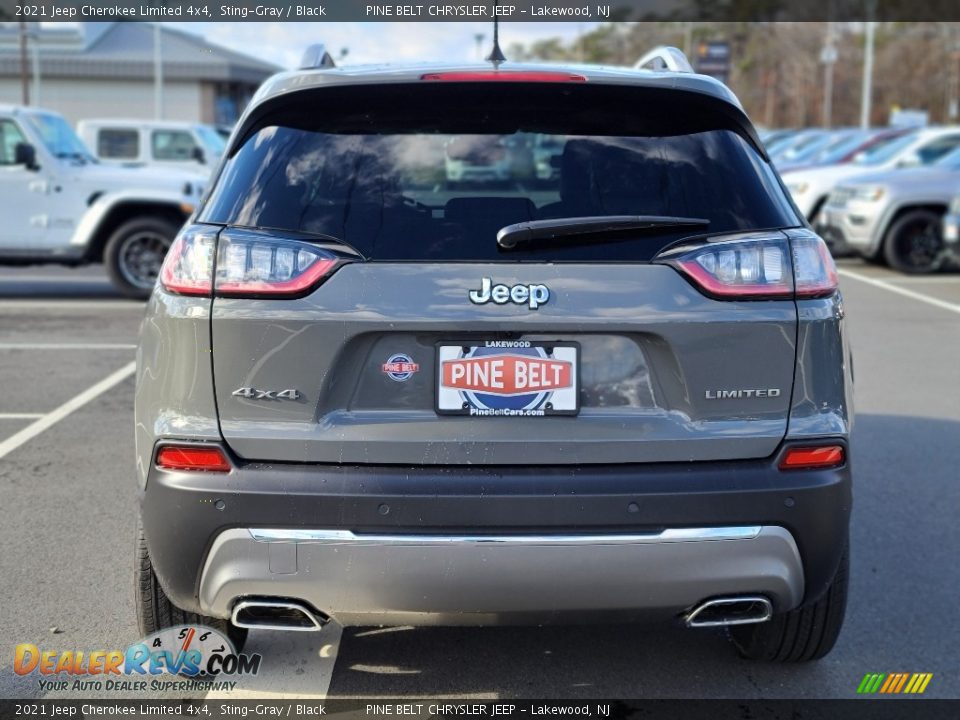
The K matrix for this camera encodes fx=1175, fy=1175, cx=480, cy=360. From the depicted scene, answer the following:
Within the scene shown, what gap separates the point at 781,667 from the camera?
11.9 feet

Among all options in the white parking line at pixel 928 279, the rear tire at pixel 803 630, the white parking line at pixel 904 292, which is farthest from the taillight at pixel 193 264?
the white parking line at pixel 928 279

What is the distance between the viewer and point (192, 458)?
295 cm

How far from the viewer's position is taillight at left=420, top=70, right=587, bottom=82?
3.17 m

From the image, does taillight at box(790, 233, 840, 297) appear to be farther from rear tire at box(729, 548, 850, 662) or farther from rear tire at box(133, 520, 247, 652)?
rear tire at box(133, 520, 247, 652)

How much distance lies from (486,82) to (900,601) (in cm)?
240

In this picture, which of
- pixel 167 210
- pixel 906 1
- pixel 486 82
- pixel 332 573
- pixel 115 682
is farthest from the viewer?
pixel 906 1

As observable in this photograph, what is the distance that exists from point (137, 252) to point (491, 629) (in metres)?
9.38

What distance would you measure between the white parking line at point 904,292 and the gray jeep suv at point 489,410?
372 inches

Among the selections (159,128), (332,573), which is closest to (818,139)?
(159,128)

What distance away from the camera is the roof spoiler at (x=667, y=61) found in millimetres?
3814

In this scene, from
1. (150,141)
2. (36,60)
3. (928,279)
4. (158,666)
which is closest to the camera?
(158,666)

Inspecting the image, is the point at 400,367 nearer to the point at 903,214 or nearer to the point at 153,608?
the point at 153,608

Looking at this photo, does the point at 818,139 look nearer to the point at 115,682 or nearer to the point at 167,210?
the point at 167,210

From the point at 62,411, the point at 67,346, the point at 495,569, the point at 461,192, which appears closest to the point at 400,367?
the point at 495,569
